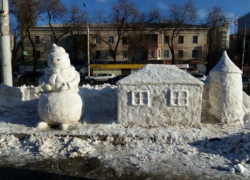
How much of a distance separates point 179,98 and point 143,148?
5.04 feet

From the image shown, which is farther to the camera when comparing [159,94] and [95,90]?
[95,90]

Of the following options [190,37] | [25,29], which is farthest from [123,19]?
[190,37]

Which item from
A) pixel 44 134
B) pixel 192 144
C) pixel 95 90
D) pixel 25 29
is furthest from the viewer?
pixel 25 29

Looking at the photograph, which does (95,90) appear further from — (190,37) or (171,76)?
(190,37)

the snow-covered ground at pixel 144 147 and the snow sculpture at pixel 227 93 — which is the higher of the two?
the snow sculpture at pixel 227 93

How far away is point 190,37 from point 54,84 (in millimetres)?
32729

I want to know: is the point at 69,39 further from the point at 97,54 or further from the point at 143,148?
the point at 143,148

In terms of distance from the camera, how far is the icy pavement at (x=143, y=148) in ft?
11.7

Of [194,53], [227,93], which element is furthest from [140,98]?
[194,53]

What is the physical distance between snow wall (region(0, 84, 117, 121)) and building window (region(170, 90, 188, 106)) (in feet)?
5.72

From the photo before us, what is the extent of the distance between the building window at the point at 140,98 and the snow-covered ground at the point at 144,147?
612mm

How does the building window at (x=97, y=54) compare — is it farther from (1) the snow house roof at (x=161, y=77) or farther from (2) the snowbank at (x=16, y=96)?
(1) the snow house roof at (x=161, y=77)

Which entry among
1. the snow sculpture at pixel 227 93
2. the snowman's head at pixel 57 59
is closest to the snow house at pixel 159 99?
the snow sculpture at pixel 227 93

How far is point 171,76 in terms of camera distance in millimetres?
5121
